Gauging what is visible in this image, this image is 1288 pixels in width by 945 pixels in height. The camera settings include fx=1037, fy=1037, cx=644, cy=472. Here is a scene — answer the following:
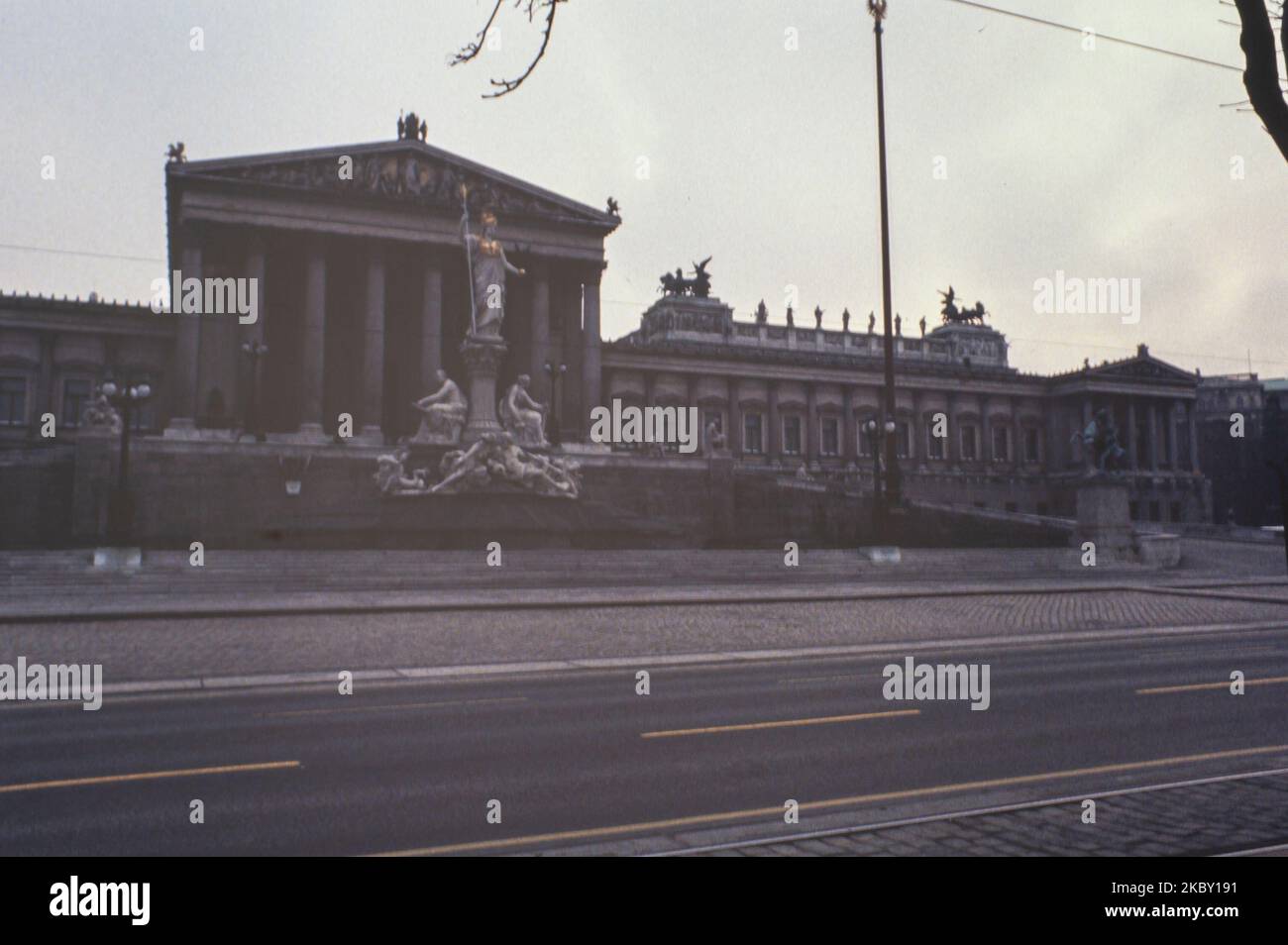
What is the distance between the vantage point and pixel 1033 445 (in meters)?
100

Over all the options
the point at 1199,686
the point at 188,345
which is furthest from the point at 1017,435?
the point at 1199,686

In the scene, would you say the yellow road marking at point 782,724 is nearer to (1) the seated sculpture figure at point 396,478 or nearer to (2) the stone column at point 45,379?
(1) the seated sculpture figure at point 396,478

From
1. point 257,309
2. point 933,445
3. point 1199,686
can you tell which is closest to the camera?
point 1199,686

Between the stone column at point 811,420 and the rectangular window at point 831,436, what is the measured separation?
1.15 meters

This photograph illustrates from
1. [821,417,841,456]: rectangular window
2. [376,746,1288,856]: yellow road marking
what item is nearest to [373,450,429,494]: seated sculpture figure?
[376,746,1288,856]: yellow road marking

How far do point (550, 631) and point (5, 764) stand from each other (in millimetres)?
11269

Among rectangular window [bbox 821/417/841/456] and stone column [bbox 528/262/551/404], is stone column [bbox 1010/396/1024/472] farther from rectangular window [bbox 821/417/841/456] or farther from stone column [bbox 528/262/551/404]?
stone column [bbox 528/262/551/404]

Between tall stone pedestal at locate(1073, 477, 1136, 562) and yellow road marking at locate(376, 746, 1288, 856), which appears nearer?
yellow road marking at locate(376, 746, 1288, 856)

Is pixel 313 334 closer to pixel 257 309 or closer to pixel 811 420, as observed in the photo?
pixel 257 309

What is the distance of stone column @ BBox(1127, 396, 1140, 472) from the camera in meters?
100

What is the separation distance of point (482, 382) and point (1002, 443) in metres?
73.0

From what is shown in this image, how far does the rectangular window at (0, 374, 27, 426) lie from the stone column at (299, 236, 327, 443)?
17.7 metres
